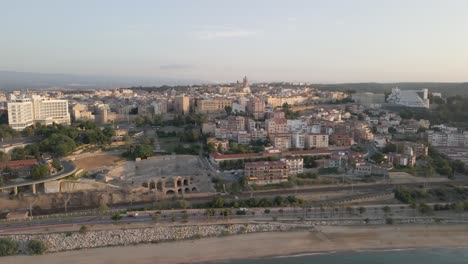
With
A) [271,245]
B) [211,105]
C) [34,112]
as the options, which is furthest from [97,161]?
[211,105]

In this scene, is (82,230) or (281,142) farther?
(281,142)

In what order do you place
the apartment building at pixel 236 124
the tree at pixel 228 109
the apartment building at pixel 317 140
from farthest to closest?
the tree at pixel 228 109
the apartment building at pixel 236 124
the apartment building at pixel 317 140

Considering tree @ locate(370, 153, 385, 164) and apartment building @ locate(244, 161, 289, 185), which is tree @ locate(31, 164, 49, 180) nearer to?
apartment building @ locate(244, 161, 289, 185)

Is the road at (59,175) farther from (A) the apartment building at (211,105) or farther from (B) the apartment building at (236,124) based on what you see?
(A) the apartment building at (211,105)

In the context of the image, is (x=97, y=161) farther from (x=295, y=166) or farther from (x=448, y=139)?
(x=448, y=139)

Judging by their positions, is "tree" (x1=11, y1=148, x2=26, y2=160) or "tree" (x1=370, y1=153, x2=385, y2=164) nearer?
"tree" (x1=11, y1=148, x2=26, y2=160)

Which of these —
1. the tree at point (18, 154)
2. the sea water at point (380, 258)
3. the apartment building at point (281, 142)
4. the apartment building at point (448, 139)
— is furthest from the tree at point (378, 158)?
the tree at point (18, 154)

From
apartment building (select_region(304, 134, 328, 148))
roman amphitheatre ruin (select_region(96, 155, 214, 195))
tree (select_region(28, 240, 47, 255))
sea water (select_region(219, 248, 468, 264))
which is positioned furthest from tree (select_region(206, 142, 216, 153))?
tree (select_region(28, 240, 47, 255))
